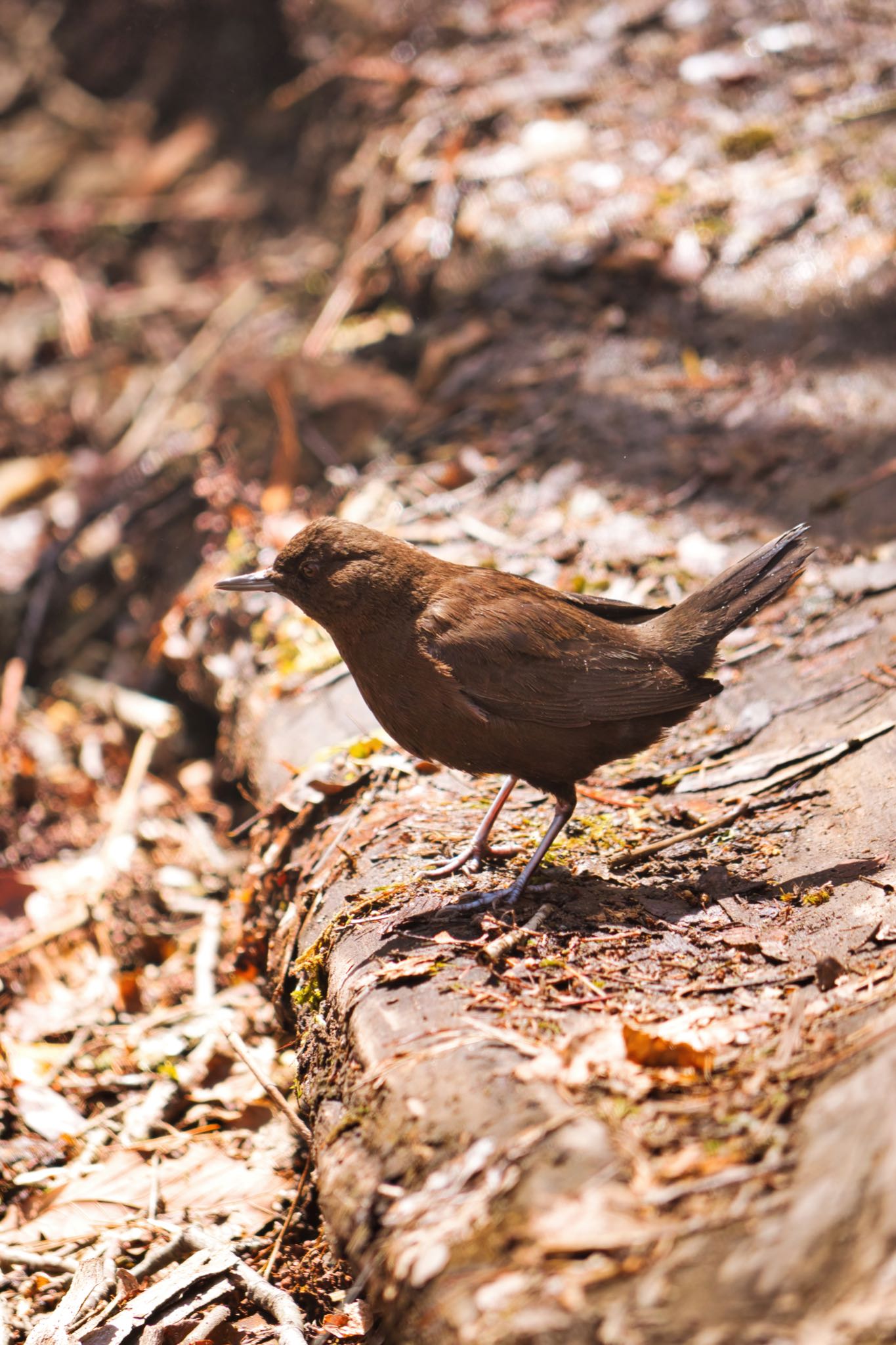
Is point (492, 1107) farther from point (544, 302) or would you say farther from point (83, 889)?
point (544, 302)

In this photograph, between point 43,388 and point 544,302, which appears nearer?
point 544,302

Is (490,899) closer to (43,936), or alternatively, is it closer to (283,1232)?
(283,1232)

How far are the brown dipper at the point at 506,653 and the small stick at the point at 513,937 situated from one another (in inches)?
6.9

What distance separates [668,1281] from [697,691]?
2.22 meters

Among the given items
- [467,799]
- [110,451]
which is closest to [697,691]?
[467,799]

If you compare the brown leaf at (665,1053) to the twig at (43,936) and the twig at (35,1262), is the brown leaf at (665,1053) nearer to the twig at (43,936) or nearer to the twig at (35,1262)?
the twig at (35,1262)

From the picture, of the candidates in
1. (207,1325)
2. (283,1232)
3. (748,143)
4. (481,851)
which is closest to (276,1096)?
(283,1232)

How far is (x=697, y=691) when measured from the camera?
3.76 metres

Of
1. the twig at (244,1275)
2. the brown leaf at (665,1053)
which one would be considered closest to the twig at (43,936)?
the twig at (244,1275)

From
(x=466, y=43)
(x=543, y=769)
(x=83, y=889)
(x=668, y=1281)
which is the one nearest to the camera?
(x=668, y=1281)

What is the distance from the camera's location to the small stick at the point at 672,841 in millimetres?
3576

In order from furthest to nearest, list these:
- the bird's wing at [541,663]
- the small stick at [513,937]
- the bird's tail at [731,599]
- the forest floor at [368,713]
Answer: the bird's tail at [731,599], the bird's wing at [541,663], the small stick at [513,937], the forest floor at [368,713]

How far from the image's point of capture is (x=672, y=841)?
3.62 metres

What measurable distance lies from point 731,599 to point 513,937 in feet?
4.81
